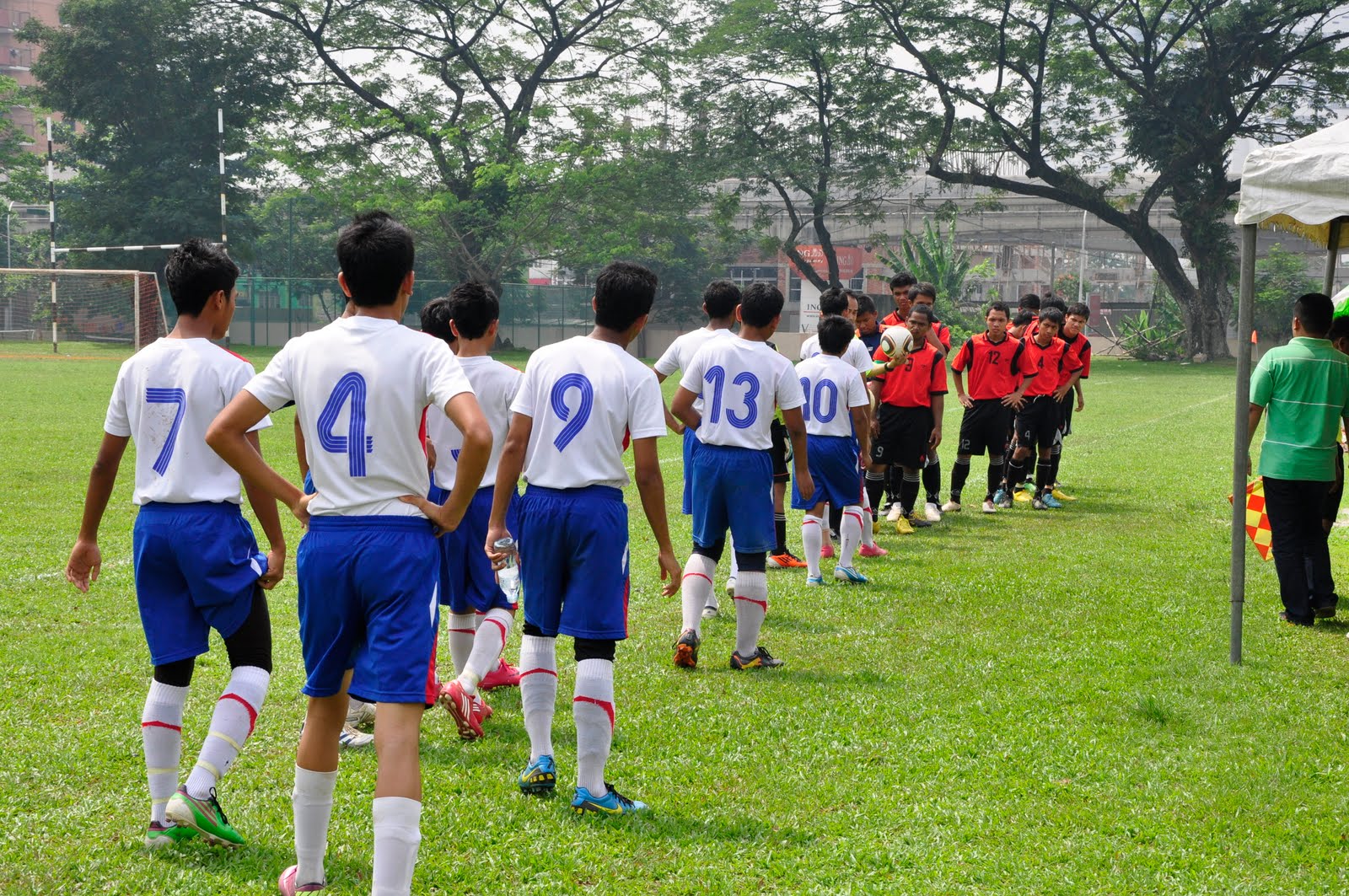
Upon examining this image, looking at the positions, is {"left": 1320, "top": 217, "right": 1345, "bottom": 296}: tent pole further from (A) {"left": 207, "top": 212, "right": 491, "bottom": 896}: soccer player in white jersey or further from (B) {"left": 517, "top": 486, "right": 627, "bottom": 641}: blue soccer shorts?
(A) {"left": 207, "top": 212, "right": 491, "bottom": 896}: soccer player in white jersey

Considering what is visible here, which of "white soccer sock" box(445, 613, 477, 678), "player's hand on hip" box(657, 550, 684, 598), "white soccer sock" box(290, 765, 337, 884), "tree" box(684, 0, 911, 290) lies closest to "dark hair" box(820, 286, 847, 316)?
"white soccer sock" box(445, 613, 477, 678)

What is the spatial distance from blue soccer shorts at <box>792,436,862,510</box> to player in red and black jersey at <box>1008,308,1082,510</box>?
4.49m

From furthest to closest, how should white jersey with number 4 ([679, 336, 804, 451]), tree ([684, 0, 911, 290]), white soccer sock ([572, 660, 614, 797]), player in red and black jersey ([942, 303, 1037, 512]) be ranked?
1. tree ([684, 0, 911, 290])
2. player in red and black jersey ([942, 303, 1037, 512])
3. white jersey with number 4 ([679, 336, 804, 451])
4. white soccer sock ([572, 660, 614, 797])

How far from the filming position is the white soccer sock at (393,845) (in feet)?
10.7

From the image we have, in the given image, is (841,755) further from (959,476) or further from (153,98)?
(153,98)

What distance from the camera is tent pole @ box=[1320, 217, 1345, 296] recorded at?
8883 millimetres

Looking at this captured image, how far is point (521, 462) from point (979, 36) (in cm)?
4421

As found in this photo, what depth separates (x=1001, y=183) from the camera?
151ft

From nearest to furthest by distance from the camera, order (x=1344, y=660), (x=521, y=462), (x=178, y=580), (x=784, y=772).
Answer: (x=178, y=580) < (x=521, y=462) < (x=784, y=772) < (x=1344, y=660)

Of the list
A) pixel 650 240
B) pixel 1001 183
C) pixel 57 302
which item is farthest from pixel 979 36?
pixel 57 302

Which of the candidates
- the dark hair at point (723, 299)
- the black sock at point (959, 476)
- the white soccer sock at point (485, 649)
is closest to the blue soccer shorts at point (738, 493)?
the dark hair at point (723, 299)

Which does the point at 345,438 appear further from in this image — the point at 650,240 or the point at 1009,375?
the point at 650,240

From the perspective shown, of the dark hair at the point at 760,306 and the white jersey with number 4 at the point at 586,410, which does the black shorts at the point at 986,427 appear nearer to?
the dark hair at the point at 760,306

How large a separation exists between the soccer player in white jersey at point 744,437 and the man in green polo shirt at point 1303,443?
316 cm
